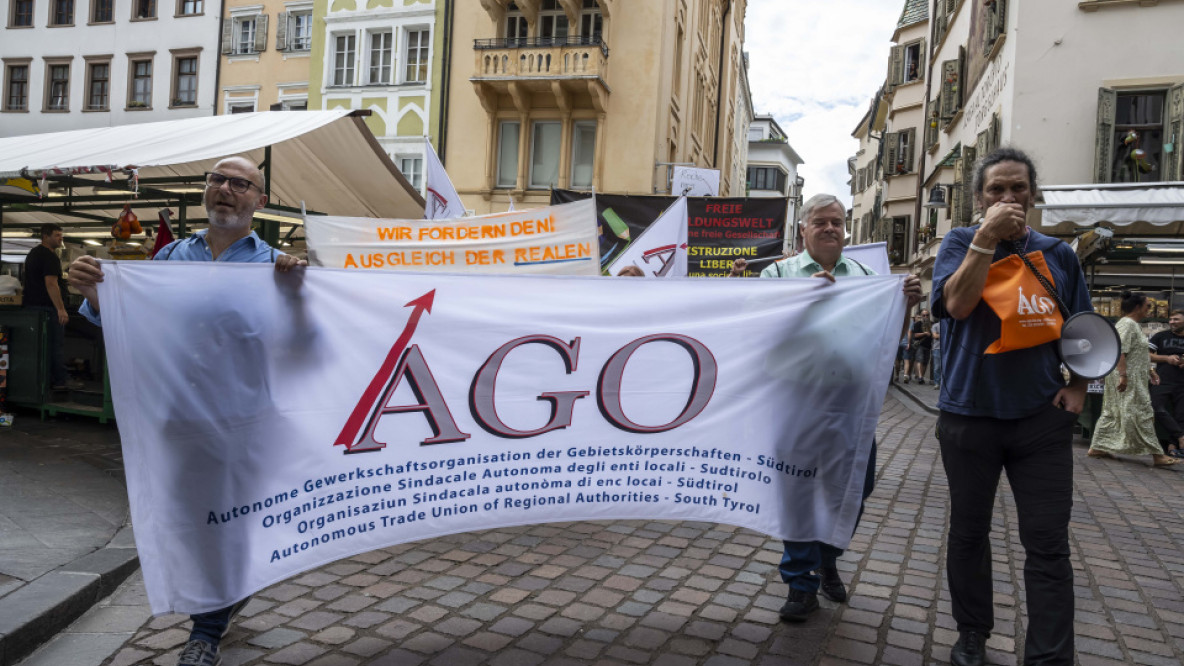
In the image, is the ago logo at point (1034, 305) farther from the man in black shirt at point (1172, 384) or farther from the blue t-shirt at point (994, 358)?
the man in black shirt at point (1172, 384)

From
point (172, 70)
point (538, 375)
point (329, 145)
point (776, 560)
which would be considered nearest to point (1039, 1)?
point (329, 145)

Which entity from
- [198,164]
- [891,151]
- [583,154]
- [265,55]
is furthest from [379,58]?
[891,151]

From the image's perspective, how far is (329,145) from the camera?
982cm

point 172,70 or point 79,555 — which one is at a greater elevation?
point 172,70

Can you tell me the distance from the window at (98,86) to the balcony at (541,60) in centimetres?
1499

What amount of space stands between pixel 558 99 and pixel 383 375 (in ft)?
71.9

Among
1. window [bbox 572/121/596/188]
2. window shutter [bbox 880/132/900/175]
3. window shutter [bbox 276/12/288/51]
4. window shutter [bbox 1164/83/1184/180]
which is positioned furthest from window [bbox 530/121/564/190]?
window shutter [bbox 880/132/900/175]

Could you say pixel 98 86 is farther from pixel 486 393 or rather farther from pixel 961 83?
pixel 486 393

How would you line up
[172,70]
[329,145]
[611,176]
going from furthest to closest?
[172,70]
[611,176]
[329,145]

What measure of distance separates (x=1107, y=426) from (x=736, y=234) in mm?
4754

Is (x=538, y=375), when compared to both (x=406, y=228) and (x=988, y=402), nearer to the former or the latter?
(x=988, y=402)

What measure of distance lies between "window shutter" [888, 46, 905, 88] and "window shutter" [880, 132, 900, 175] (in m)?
2.17

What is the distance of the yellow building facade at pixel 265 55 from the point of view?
2842 cm

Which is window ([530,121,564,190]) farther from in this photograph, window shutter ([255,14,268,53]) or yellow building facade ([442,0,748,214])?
window shutter ([255,14,268,53])
